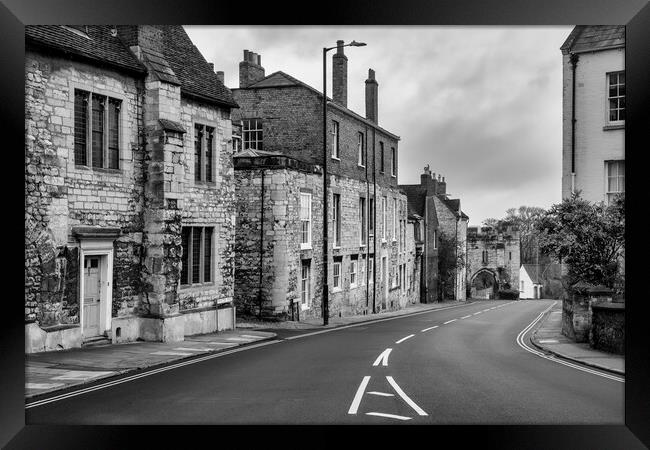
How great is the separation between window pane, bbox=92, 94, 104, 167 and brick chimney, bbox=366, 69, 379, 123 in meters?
21.2

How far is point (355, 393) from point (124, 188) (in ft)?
27.0

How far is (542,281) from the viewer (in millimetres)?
63062

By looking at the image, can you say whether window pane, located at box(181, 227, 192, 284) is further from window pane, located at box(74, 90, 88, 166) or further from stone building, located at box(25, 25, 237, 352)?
window pane, located at box(74, 90, 88, 166)

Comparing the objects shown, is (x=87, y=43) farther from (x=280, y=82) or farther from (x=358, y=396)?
(x=280, y=82)

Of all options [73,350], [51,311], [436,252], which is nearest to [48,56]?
[51,311]

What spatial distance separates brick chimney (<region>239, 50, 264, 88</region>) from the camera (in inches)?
1104

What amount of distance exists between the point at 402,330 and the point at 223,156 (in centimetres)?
831

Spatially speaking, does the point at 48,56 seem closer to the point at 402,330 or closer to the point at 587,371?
the point at 587,371

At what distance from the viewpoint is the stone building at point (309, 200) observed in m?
22.6

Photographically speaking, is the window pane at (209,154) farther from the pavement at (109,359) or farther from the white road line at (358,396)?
the white road line at (358,396)

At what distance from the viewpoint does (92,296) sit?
14250 mm

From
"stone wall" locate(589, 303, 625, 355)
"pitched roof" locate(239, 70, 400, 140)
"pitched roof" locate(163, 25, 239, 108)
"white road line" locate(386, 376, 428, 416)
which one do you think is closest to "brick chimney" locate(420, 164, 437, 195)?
"pitched roof" locate(239, 70, 400, 140)

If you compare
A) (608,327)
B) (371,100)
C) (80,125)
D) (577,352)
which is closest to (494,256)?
(371,100)
